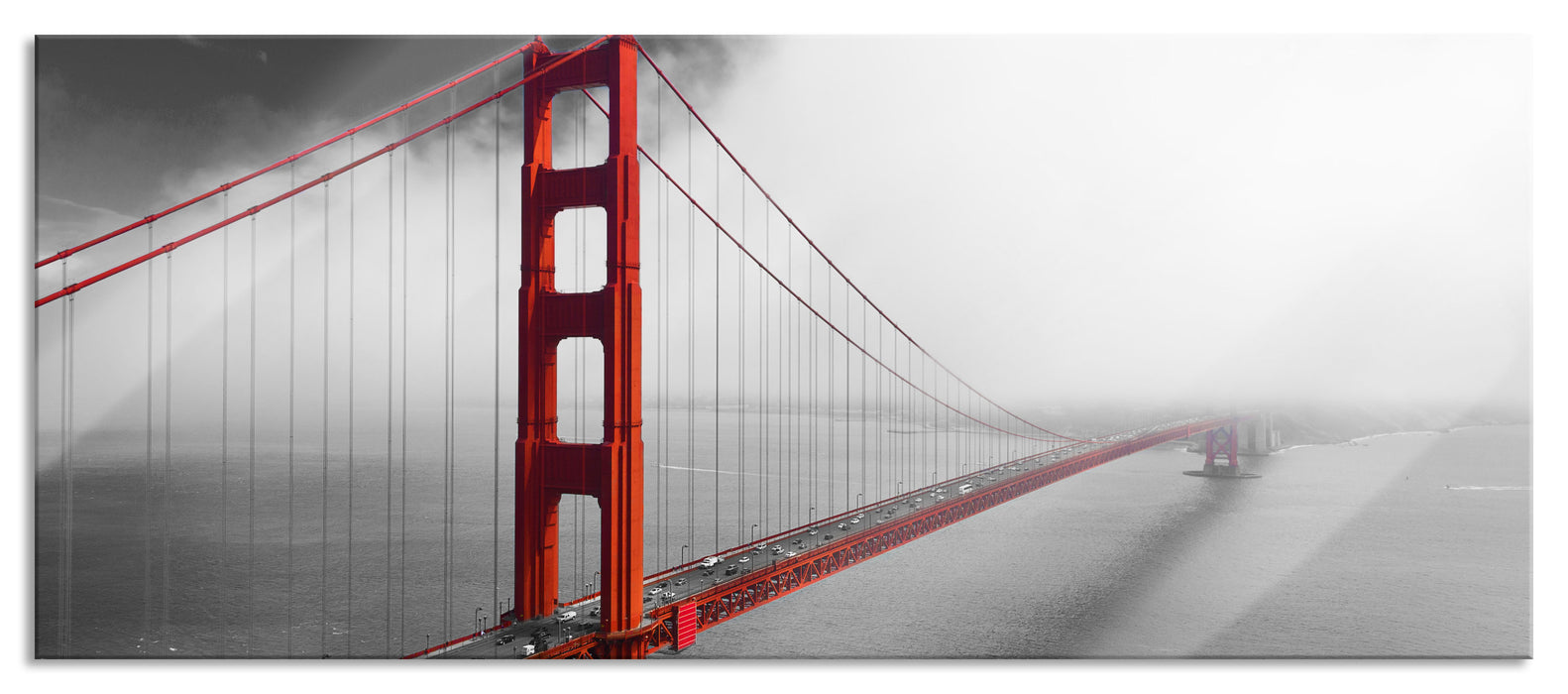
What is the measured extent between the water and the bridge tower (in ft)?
4.32

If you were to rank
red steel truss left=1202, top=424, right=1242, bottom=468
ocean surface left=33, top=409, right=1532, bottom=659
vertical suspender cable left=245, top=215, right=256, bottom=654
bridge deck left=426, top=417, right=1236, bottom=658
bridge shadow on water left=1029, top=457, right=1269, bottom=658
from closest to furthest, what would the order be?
bridge deck left=426, top=417, right=1236, bottom=658 → vertical suspender cable left=245, top=215, right=256, bottom=654 → ocean surface left=33, top=409, right=1532, bottom=659 → bridge shadow on water left=1029, top=457, right=1269, bottom=658 → red steel truss left=1202, top=424, right=1242, bottom=468

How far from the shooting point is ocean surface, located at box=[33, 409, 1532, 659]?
30.8 feet

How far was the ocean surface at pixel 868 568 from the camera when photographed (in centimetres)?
938

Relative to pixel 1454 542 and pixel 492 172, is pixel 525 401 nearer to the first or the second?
pixel 492 172

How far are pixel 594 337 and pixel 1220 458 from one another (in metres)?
30.2

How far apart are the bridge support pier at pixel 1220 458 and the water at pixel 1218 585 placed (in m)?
7.02

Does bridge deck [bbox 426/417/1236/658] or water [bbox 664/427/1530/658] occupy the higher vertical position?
bridge deck [bbox 426/417/1236/658]

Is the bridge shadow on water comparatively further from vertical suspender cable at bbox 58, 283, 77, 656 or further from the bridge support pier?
vertical suspender cable at bbox 58, 283, 77, 656

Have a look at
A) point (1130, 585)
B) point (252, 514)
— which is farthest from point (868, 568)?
point (252, 514)

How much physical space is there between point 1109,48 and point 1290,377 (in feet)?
19.5

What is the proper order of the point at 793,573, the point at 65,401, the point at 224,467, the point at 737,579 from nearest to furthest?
the point at 65,401 < the point at 737,579 < the point at 793,573 < the point at 224,467

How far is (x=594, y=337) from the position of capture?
6.86 metres

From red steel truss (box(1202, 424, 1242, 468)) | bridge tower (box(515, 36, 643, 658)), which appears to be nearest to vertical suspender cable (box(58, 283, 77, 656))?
bridge tower (box(515, 36, 643, 658))

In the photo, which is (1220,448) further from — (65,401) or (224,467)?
(65,401)
